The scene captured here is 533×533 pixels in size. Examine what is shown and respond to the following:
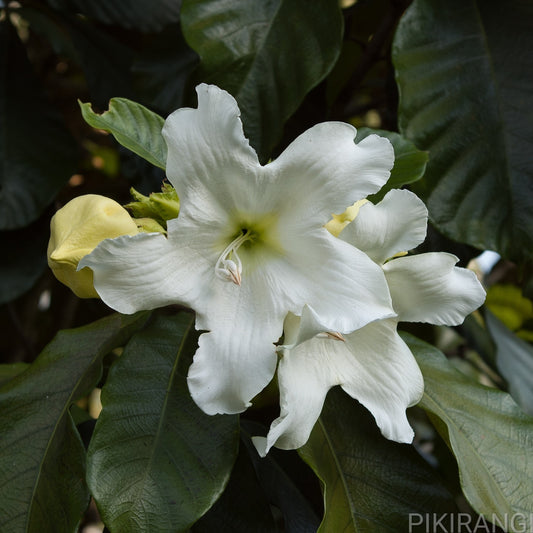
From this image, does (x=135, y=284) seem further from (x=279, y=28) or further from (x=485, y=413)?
(x=279, y=28)

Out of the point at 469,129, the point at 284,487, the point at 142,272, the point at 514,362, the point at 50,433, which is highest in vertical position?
the point at 142,272

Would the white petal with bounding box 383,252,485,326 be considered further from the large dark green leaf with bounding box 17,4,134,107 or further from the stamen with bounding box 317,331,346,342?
the large dark green leaf with bounding box 17,4,134,107

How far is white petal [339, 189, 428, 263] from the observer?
2.03 feet

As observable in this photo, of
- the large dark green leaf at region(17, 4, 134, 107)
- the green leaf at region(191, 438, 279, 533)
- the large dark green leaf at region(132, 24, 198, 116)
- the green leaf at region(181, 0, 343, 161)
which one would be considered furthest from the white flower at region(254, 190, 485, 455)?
the large dark green leaf at region(17, 4, 134, 107)

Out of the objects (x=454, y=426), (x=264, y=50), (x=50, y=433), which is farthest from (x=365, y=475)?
(x=264, y=50)

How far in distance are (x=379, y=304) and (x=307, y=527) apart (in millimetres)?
377

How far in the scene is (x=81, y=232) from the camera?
2.03 feet

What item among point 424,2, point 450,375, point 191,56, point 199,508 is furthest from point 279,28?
point 199,508

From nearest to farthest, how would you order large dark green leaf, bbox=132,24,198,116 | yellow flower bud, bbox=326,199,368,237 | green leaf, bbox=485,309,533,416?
yellow flower bud, bbox=326,199,368,237 → green leaf, bbox=485,309,533,416 → large dark green leaf, bbox=132,24,198,116

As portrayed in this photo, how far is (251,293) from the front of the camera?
636 mm

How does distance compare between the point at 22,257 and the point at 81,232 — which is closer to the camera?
the point at 81,232

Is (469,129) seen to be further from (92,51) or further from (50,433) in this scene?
(92,51)

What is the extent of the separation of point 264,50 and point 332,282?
1.65 feet

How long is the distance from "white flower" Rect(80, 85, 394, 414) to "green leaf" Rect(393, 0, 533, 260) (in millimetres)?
361
